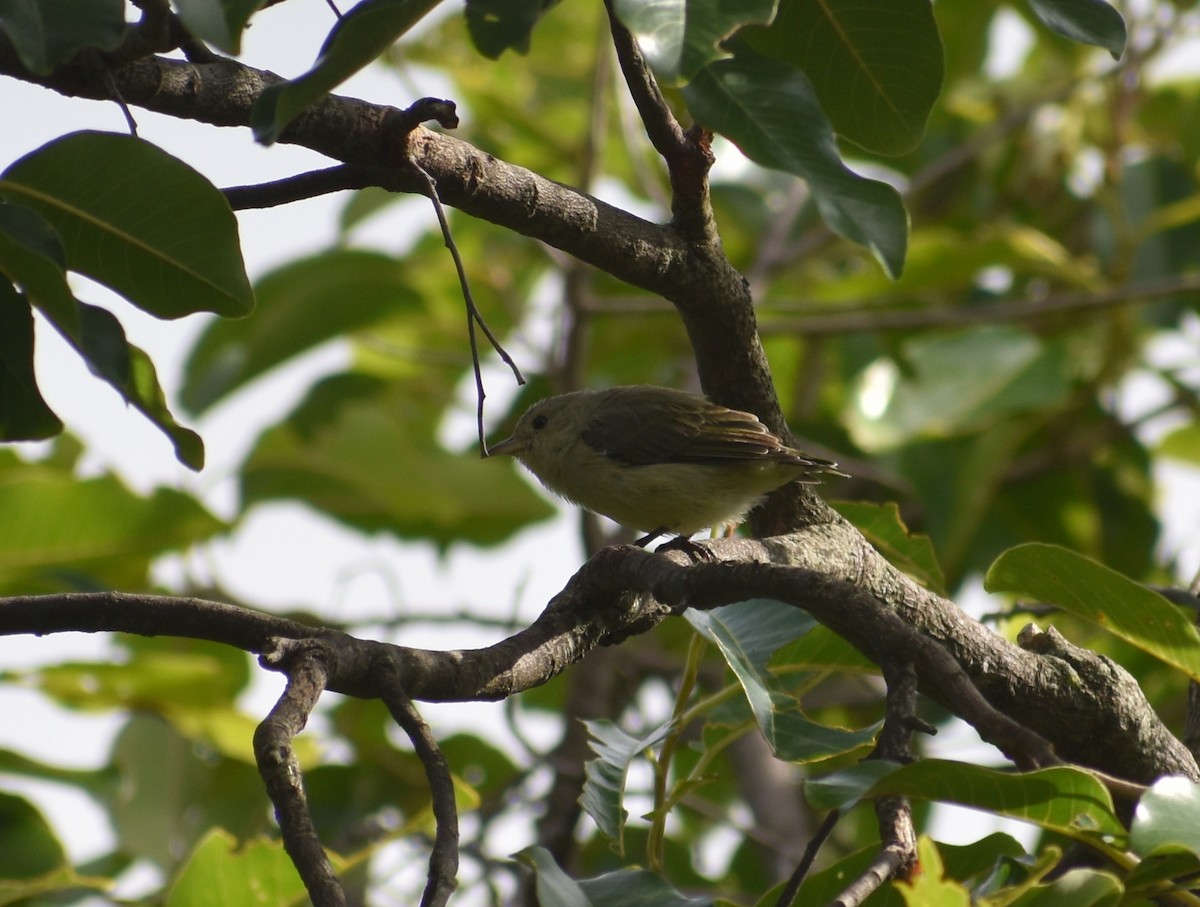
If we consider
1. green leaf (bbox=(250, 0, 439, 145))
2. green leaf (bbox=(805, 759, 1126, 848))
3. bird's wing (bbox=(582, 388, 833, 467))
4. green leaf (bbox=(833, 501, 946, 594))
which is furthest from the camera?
bird's wing (bbox=(582, 388, 833, 467))

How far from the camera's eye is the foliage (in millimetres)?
1839

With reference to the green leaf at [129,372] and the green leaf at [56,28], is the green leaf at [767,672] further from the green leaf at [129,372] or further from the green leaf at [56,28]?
the green leaf at [56,28]

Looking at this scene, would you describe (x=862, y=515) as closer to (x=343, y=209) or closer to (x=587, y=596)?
(x=587, y=596)

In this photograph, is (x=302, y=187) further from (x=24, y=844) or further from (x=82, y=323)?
(x=24, y=844)

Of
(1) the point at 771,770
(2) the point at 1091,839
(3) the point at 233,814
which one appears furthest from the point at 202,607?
(1) the point at 771,770

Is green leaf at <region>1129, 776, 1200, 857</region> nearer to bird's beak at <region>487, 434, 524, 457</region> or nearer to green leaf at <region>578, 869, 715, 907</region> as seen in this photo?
green leaf at <region>578, 869, 715, 907</region>

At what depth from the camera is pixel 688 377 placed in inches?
237

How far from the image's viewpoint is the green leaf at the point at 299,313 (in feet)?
Answer: 18.2

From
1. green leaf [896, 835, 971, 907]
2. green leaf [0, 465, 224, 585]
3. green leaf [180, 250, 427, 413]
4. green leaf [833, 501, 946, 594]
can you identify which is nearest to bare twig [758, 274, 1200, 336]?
green leaf [180, 250, 427, 413]

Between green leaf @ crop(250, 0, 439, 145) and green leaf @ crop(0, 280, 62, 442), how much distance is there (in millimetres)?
566

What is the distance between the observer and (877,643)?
1.71 meters

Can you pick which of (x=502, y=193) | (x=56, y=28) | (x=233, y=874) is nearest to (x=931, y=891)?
(x=502, y=193)

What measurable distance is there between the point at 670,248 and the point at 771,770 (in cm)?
344

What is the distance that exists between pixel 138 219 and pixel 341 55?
51 cm
